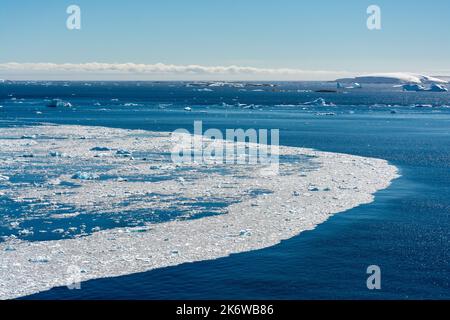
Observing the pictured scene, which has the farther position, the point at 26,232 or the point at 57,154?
the point at 57,154

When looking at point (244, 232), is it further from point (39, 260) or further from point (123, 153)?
point (123, 153)

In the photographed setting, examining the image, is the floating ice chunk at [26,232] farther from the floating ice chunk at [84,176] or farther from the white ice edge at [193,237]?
the floating ice chunk at [84,176]

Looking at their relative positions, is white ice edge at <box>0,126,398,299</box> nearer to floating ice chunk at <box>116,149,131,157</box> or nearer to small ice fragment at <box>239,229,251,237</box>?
small ice fragment at <box>239,229,251,237</box>

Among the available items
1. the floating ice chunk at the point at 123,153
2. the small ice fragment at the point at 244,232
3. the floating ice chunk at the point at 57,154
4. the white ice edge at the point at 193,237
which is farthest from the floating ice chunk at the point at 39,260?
the floating ice chunk at the point at 123,153

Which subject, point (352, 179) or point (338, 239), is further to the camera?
point (352, 179)

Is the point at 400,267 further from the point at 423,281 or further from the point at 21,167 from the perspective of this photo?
the point at 21,167

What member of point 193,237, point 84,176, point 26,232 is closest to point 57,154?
point 84,176
